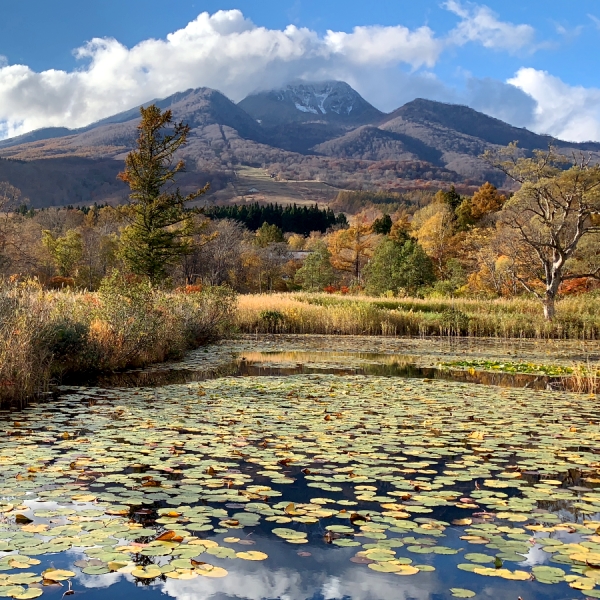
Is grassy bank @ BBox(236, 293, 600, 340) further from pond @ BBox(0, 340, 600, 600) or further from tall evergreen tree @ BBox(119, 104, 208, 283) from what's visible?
pond @ BBox(0, 340, 600, 600)

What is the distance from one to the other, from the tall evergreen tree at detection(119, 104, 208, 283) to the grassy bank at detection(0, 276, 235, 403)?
866 cm

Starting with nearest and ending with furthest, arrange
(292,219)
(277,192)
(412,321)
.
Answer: (412,321) → (292,219) → (277,192)

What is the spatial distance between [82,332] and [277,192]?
17392 centimetres

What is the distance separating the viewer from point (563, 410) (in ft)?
27.8

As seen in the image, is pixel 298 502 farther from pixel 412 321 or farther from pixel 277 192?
pixel 277 192

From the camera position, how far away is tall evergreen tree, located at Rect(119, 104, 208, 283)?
26031 mm

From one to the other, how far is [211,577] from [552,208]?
96.9ft

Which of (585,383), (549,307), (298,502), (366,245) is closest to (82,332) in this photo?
(298,502)

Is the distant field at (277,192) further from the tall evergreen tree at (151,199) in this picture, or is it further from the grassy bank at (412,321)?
the grassy bank at (412,321)

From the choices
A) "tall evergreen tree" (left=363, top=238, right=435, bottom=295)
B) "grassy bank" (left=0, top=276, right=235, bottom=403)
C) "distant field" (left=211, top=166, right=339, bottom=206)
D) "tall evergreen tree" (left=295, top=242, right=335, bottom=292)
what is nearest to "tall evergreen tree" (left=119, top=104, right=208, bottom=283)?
"grassy bank" (left=0, top=276, right=235, bottom=403)

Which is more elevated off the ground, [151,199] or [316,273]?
[151,199]

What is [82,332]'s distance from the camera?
11391 mm

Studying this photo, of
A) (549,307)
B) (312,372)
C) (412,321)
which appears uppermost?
(549,307)

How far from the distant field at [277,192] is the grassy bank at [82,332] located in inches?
5716
